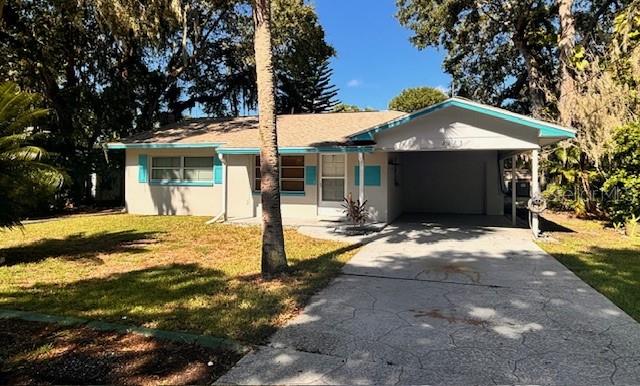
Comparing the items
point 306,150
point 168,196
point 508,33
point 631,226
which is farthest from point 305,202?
point 508,33

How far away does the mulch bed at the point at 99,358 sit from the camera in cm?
344

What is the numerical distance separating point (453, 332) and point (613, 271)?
4.40 metres

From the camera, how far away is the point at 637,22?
46.5ft

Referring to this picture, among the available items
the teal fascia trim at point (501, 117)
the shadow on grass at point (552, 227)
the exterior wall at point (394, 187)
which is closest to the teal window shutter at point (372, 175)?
the exterior wall at point (394, 187)

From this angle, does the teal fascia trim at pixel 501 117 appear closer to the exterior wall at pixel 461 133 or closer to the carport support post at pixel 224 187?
the exterior wall at pixel 461 133

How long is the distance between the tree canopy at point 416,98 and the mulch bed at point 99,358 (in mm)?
39803

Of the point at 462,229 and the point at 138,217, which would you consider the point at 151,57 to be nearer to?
the point at 138,217

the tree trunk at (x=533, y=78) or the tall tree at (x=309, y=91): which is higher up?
the tall tree at (x=309, y=91)

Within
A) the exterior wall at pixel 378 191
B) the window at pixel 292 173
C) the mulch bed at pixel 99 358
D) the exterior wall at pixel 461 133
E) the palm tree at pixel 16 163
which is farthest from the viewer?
the window at pixel 292 173

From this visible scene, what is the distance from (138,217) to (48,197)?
22.9 feet

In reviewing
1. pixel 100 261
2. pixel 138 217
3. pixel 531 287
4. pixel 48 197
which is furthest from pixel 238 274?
pixel 138 217

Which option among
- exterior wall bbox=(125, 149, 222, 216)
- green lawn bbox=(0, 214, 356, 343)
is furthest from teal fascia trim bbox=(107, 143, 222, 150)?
green lawn bbox=(0, 214, 356, 343)

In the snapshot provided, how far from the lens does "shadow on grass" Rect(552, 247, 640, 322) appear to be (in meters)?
5.56

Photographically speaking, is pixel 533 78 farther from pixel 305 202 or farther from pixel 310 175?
pixel 305 202
